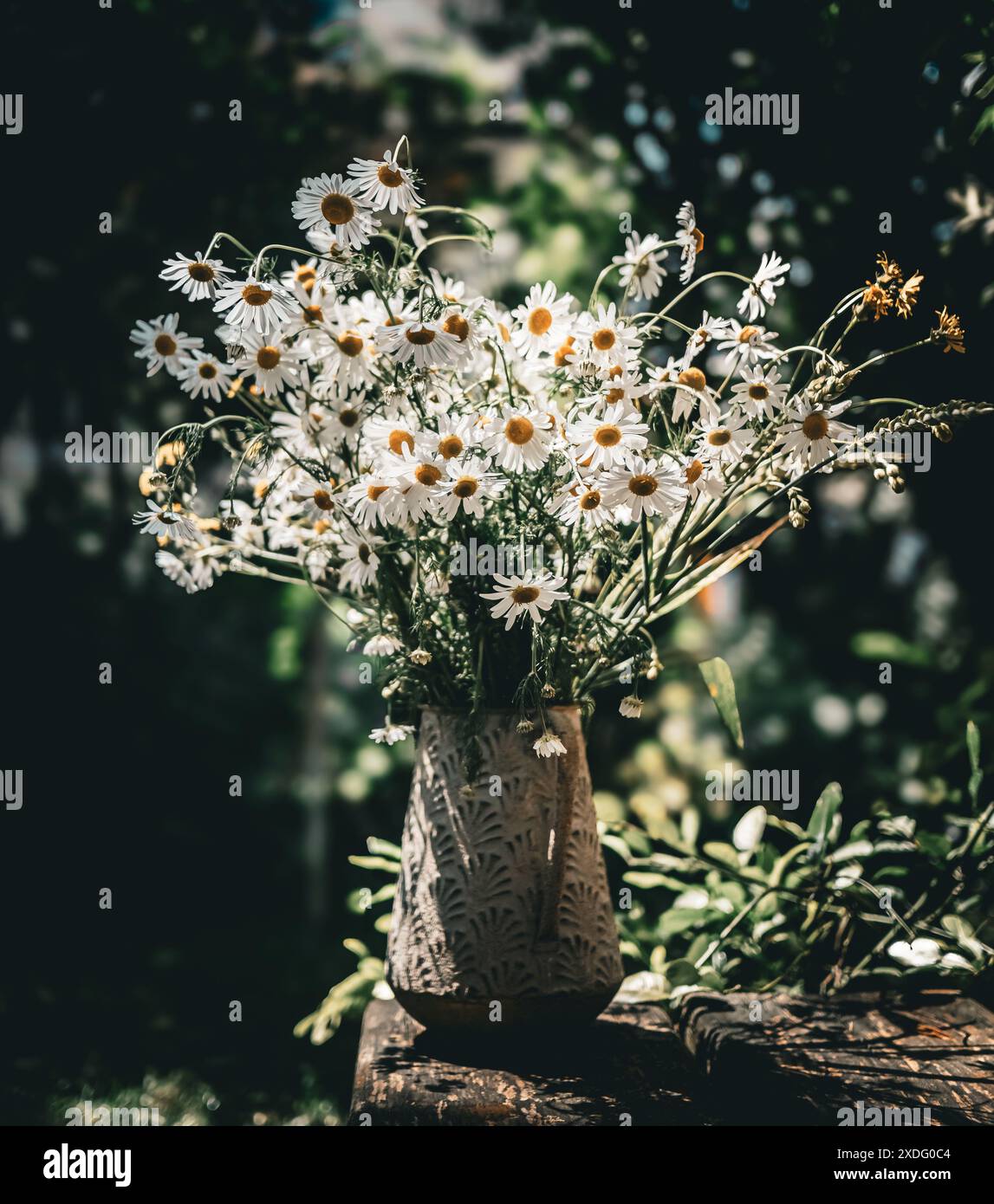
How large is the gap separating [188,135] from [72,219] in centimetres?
26

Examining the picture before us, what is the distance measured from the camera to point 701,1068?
3.48 ft

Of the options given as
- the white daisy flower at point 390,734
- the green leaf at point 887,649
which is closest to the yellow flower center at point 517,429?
the white daisy flower at point 390,734

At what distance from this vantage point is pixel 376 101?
76.9 inches

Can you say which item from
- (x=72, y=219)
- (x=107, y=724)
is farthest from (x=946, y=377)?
(x=107, y=724)

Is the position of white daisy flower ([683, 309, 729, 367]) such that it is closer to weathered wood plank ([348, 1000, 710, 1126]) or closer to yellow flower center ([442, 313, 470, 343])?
yellow flower center ([442, 313, 470, 343])

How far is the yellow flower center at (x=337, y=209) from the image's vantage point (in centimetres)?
84

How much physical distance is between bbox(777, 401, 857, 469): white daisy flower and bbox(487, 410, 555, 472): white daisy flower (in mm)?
204

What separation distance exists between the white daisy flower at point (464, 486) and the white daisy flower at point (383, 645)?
0.18 metres

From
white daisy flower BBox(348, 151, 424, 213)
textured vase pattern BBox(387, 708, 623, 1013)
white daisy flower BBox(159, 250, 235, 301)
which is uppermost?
white daisy flower BBox(348, 151, 424, 213)

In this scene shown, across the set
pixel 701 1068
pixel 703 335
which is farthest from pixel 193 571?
pixel 701 1068

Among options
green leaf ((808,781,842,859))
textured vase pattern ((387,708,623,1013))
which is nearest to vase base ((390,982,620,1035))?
textured vase pattern ((387,708,623,1013))

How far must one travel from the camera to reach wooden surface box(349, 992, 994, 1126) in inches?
34.8

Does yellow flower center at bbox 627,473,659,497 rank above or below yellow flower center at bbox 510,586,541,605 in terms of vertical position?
above

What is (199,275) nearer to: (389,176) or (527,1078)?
(389,176)
